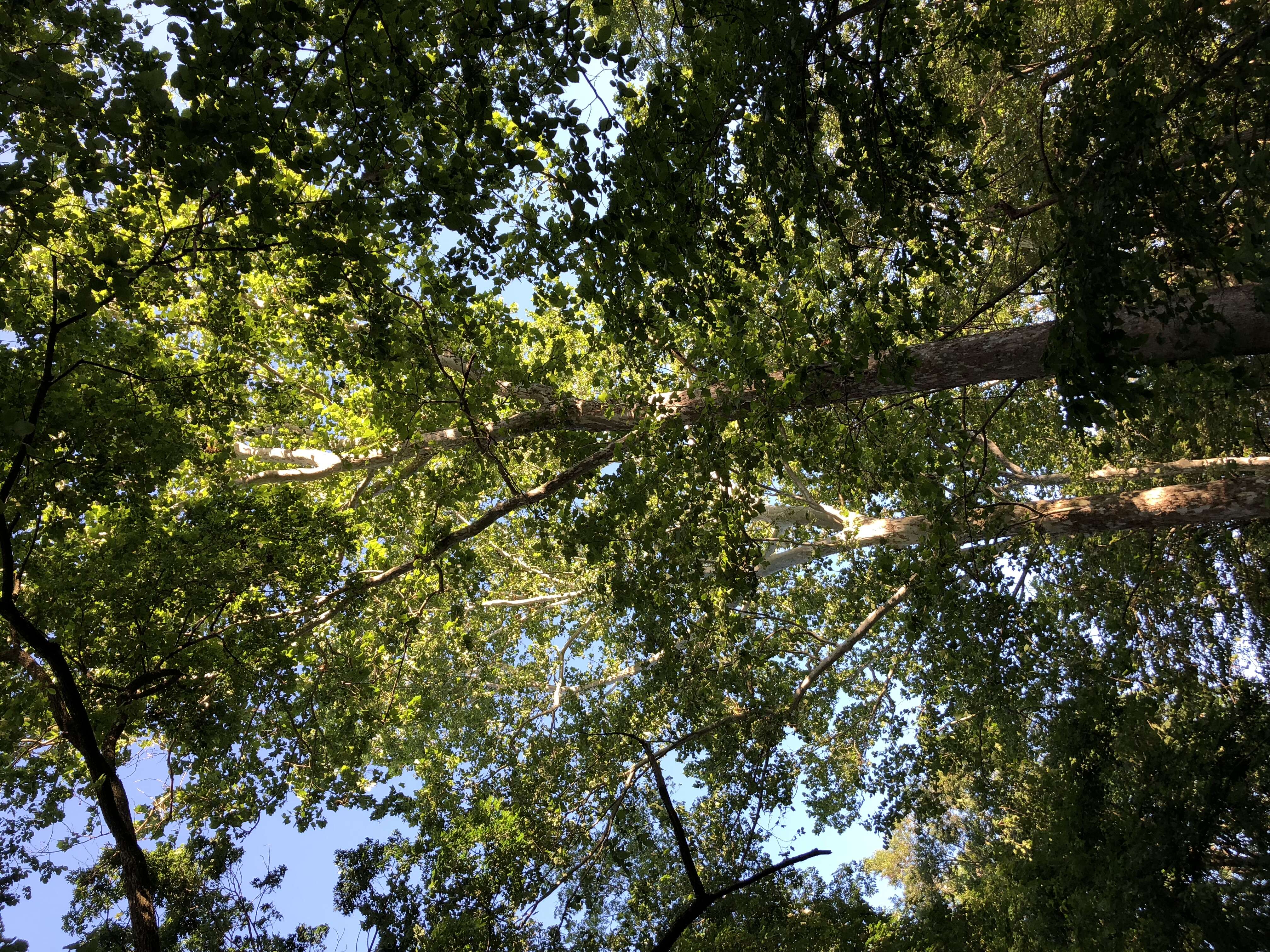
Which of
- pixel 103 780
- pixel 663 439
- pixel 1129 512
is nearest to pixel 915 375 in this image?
pixel 663 439

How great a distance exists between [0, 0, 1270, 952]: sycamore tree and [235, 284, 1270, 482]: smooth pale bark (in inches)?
1.6

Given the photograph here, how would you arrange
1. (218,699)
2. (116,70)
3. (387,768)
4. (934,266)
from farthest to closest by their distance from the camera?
(387,768)
(218,699)
(116,70)
(934,266)

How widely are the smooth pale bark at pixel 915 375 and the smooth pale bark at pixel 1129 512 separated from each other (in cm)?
145

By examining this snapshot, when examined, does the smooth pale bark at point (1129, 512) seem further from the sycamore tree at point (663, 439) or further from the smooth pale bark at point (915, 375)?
the smooth pale bark at point (915, 375)

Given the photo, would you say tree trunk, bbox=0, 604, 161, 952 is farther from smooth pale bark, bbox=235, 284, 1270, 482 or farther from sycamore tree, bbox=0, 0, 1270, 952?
smooth pale bark, bbox=235, 284, 1270, 482

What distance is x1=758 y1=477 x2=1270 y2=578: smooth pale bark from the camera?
6195mm

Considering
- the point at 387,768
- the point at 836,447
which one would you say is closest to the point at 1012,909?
the point at 836,447

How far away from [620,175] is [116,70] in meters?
3.49

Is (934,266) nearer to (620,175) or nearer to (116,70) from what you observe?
(620,175)

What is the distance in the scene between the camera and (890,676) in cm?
1040

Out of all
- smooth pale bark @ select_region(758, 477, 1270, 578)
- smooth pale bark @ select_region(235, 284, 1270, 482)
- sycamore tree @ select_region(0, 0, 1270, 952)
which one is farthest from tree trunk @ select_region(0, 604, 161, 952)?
smooth pale bark @ select_region(758, 477, 1270, 578)

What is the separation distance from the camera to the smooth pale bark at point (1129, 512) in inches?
244

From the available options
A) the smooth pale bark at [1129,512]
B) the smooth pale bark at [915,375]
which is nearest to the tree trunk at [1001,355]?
the smooth pale bark at [915,375]

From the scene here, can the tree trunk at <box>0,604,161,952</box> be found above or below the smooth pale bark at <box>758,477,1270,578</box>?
above
